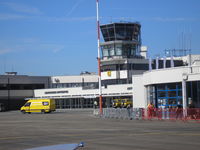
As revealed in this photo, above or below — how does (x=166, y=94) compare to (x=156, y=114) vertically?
above

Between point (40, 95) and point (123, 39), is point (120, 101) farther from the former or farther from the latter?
point (40, 95)

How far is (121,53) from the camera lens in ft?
277

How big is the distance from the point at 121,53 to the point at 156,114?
4998cm

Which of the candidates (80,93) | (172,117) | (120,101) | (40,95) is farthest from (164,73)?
(40,95)

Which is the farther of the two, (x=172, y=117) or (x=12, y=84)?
(x=12, y=84)

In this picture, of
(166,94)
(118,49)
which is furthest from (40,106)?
(166,94)

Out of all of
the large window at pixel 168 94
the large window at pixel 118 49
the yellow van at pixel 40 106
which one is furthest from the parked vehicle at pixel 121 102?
the large window at pixel 168 94

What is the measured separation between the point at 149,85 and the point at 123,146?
26.7 meters

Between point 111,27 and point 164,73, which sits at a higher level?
point 111,27

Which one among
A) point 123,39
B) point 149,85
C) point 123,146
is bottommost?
point 123,146

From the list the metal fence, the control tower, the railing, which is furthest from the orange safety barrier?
the control tower

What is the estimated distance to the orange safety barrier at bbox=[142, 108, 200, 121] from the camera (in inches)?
1241

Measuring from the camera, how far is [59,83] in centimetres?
9638

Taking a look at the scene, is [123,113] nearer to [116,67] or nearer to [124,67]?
[124,67]
